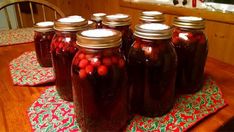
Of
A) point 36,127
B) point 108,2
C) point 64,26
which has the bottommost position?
point 36,127

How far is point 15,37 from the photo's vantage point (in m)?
1.18

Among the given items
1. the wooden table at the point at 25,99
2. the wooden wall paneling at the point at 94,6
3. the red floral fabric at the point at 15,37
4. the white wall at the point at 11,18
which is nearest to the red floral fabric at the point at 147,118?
the wooden table at the point at 25,99

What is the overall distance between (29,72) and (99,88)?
1.49ft

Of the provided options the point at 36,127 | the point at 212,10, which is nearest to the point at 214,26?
the point at 212,10

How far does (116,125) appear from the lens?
0.43 metres

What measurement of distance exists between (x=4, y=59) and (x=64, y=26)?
1.83ft

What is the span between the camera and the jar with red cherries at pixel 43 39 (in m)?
0.70

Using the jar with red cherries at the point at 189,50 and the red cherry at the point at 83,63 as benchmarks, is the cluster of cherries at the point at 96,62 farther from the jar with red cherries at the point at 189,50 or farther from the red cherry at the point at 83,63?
the jar with red cherries at the point at 189,50

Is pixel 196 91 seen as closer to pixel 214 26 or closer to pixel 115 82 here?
pixel 115 82

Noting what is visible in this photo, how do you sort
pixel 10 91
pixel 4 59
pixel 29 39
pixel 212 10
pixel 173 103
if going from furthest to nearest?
pixel 29 39 < pixel 212 10 < pixel 4 59 < pixel 10 91 < pixel 173 103

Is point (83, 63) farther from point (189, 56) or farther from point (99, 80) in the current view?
point (189, 56)

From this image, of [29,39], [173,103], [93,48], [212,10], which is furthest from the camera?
[29,39]

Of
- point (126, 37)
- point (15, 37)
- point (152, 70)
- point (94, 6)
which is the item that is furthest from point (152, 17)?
point (94, 6)

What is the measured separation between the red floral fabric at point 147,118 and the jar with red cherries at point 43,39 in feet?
0.63
